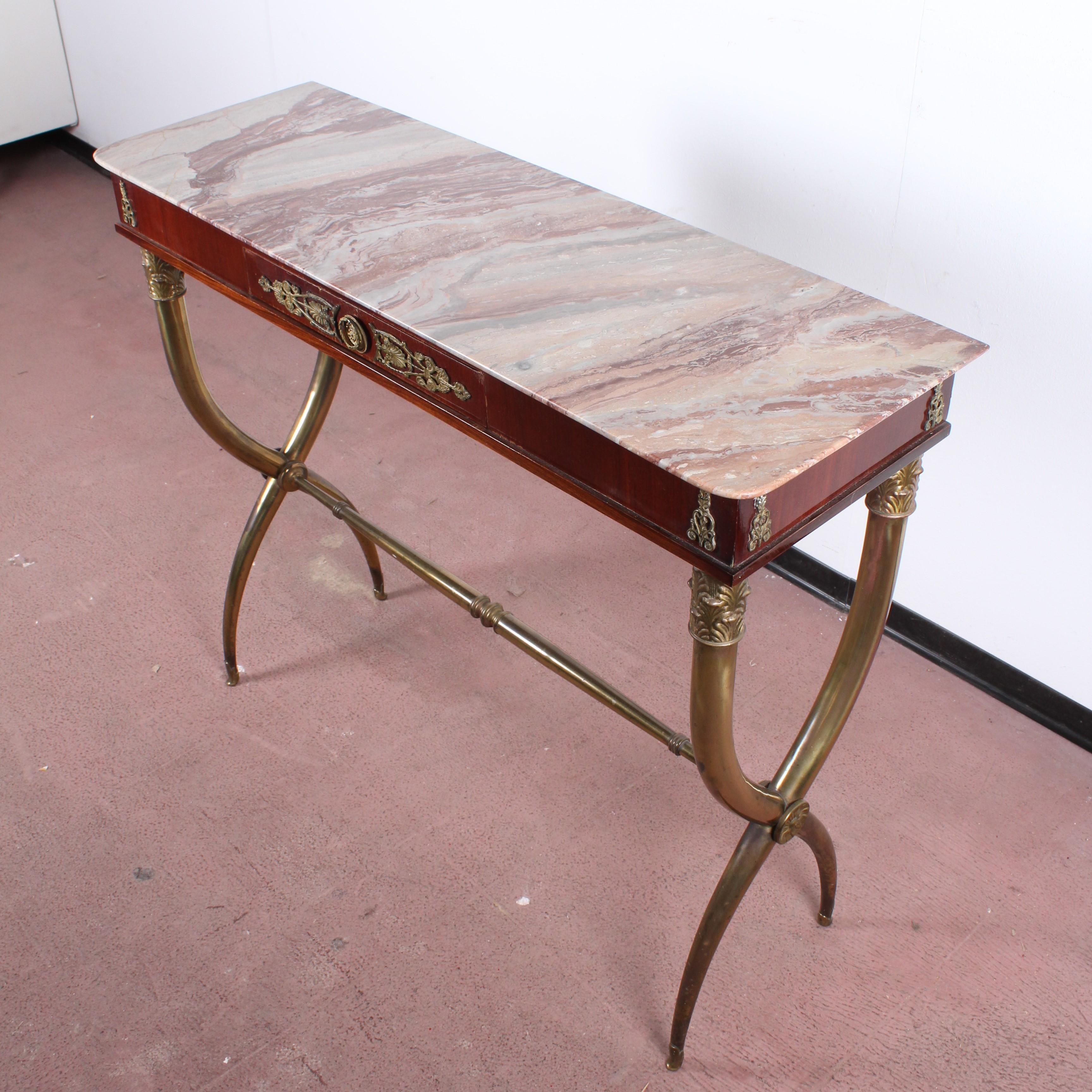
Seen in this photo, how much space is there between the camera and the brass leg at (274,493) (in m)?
2.21

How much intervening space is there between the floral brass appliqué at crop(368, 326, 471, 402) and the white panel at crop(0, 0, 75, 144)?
11.3ft

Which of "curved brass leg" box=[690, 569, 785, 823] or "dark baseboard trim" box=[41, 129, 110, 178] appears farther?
"dark baseboard trim" box=[41, 129, 110, 178]

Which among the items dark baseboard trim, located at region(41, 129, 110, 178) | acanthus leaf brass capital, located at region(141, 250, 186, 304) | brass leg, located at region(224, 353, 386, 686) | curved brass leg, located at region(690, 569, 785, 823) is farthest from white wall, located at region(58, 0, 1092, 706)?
dark baseboard trim, located at region(41, 129, 110, 178)

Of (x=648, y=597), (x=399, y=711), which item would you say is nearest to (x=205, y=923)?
(x=399, y=711)

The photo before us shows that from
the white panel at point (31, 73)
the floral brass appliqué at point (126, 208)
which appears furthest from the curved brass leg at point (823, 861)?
the white panel at point (31, 73)

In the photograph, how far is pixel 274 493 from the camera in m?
2.24

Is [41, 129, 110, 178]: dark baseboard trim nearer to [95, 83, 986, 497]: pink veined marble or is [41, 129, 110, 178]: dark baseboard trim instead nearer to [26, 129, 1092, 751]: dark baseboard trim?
[95, 83, 986, 497]: pink veined marble

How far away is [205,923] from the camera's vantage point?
75.9 inches

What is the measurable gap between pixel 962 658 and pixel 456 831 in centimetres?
108

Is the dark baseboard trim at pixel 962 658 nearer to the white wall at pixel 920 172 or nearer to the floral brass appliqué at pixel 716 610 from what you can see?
the white wall at pixel 920 172

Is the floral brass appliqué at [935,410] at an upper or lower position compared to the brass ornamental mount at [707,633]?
upper

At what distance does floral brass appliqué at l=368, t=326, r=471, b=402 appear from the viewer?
1473mm

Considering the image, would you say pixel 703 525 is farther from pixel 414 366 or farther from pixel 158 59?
pixel 158 59

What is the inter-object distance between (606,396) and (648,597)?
1.31 m
